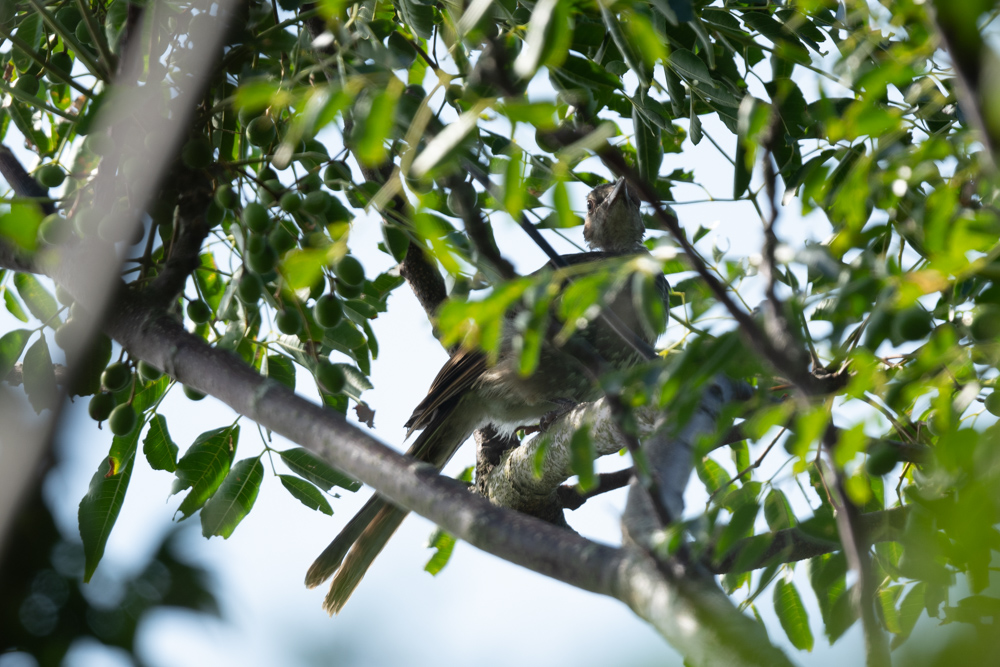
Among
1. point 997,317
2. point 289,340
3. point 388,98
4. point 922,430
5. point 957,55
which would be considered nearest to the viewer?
point 957,55

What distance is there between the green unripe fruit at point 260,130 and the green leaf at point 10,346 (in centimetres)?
64

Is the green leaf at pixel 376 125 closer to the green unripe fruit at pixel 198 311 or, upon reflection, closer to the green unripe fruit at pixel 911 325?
the green unripe fruit at pixel 911 325

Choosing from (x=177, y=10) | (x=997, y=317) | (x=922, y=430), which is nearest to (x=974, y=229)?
(x=997, y=317)

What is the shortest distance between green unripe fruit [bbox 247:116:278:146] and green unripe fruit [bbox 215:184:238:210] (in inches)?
8.2

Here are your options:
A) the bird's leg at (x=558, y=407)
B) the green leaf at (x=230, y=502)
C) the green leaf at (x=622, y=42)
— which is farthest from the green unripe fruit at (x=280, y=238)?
the bird's leg at (x=558, y=407)

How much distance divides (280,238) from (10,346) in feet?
2.02

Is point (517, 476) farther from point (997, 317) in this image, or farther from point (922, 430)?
point (997, 317)

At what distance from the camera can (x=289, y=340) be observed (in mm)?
2012

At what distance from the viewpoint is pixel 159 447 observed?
2.02 meters

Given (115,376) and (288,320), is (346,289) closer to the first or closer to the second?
(288,320)

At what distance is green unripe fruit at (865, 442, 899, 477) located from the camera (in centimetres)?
129

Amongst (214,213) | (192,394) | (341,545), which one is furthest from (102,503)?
(214,213)

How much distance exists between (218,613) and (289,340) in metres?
0.94

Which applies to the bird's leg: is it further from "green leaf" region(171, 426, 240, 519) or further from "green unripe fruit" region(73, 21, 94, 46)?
"green unripe fruit" region(73, 21, 94, 46)
